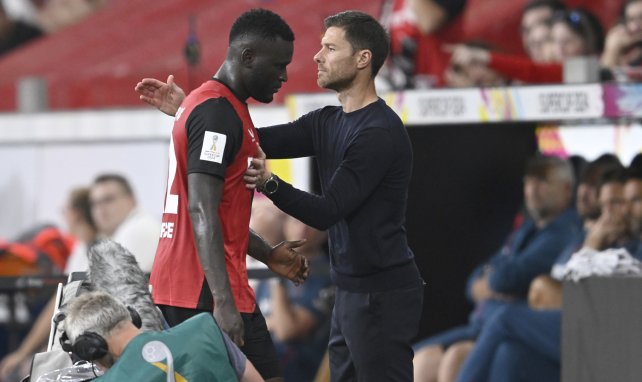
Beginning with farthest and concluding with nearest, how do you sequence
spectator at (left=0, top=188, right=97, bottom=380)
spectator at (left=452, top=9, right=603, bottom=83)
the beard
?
spectator at (left=0, top=188, right=97, bottom=380)
spectator at (left=452, top=9, right=603, bottom=83)
the beard

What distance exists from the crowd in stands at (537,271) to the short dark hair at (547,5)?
1550mm

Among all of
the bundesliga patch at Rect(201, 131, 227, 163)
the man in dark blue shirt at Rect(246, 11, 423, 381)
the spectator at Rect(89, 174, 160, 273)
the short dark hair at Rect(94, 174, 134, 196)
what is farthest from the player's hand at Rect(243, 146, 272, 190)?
the short dark hair at Rect(94, 174, 134, 196)

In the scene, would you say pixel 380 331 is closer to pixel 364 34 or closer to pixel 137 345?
pixel 364 34

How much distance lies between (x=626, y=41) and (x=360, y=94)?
12.8 feet

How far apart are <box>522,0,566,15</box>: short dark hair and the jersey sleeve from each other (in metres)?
4.96

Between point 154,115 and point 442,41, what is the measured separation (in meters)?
2.06

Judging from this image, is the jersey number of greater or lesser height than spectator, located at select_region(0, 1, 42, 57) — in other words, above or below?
below

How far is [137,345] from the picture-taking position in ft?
12.4

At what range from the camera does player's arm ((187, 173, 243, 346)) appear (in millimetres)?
4277

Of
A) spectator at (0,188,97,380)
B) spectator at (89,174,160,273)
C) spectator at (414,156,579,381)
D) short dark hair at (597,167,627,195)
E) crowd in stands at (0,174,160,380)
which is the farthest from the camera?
spectator at (0,188,97,380)

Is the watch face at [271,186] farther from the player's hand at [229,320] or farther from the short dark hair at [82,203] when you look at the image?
the short dark hair at [82,203]

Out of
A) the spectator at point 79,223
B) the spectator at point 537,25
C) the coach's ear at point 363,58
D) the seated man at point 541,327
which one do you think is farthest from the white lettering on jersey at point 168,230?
the spectator at point 79,223

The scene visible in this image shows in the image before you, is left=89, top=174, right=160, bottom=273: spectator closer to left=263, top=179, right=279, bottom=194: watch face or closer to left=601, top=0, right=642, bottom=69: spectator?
left=601, top=0, right=642, bottom=69: spectator

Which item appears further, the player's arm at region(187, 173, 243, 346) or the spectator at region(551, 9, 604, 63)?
the spectator at region(551, 9, 604, 63)
